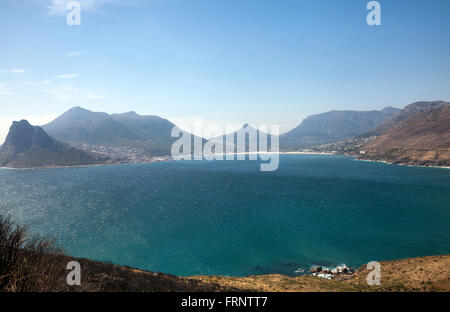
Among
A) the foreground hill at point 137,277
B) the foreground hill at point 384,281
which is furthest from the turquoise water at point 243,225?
the foreground hill at point 137,277

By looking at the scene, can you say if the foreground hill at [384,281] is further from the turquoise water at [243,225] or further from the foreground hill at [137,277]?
the turquoise water at [243,225]

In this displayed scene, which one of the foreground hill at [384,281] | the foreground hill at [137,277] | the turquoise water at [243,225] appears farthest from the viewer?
the turquoise water at [243,225]

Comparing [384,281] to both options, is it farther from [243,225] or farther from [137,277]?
[243,225]

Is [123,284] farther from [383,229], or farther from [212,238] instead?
[383,229]

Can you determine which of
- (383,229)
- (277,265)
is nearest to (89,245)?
(277,265)

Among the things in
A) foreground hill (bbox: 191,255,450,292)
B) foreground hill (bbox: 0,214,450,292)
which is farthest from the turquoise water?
foreground hill (bbox: 0,214,450,292)

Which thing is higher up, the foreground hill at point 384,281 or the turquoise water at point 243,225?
the foreground hill at point 384,281
